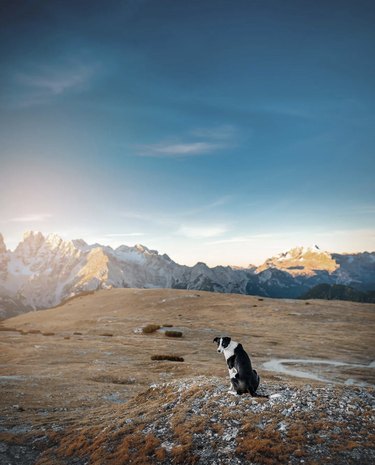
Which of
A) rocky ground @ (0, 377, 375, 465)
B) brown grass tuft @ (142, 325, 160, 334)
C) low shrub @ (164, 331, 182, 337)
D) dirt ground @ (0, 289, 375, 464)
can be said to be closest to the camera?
rocky ground @ (0, 377, 375, 465)

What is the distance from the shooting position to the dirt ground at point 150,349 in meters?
20.0

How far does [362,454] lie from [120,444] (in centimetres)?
809

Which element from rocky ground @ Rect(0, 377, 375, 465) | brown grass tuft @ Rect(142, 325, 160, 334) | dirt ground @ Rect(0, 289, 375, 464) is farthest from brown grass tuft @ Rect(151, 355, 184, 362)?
brown grass tuft @ Rect(142, 325, 160, 334)

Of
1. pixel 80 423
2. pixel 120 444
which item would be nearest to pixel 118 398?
pixel 80 423

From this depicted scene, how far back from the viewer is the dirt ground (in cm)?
2005

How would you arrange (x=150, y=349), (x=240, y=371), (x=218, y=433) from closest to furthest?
1. (x=218, y=433)
2. (x=240, y=371)
3. (x=150, y=349)

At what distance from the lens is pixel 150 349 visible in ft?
134

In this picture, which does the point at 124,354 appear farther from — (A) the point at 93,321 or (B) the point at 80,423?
(A) the point at 93,321

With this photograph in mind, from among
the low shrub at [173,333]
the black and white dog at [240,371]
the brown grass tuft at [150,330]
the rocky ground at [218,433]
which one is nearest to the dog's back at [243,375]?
the black and white dog at [240,371]

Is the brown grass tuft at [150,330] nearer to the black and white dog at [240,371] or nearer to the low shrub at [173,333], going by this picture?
the low shrub at [173,333]

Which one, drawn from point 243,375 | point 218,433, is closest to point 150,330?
point 243,375

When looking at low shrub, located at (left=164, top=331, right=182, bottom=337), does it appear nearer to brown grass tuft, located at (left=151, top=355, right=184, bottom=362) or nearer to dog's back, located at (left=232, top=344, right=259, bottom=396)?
brown grass tuft, located at (left=151, top=355, right=184, bottom=362)

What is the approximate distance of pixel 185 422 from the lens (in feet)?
41.5

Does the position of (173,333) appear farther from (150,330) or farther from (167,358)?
(167,358)
